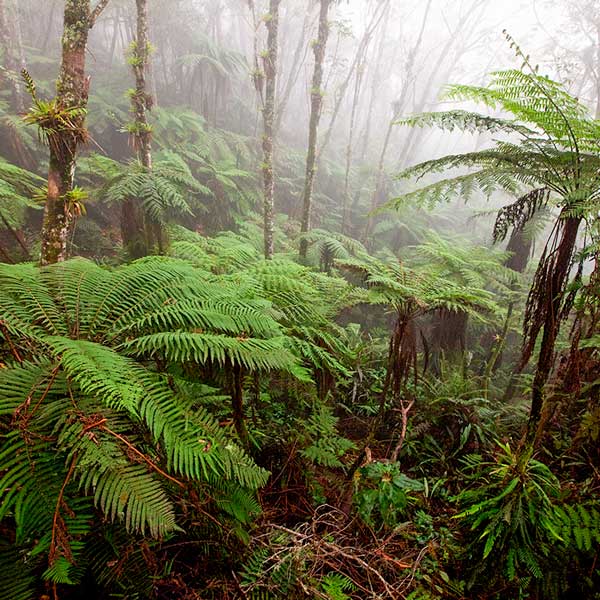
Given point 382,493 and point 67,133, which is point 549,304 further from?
point 67,133

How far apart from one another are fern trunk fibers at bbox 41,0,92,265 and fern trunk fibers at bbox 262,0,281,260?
3132 millimetres

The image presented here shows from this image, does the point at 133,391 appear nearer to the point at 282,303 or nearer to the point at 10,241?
the point at 282,303

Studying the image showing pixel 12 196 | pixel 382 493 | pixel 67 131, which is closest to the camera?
pixel 382 493

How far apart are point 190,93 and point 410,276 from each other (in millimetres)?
11117

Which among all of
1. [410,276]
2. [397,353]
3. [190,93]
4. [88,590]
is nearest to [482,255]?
[410,276]

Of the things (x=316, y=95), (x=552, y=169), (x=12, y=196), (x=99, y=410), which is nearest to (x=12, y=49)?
(x=12, y=196)

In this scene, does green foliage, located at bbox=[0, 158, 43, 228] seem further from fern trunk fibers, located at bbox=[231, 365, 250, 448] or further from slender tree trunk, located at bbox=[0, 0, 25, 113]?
slender tree trunk, located at bbox=[0, 0, 25, 113]

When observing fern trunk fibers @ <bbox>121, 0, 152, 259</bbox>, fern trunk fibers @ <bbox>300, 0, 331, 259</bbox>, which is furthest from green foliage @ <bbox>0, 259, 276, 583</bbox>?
fern trunk fibers @ <bbox>300, 0, 331, 259</bbox>

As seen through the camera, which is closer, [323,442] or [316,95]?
[323,442]

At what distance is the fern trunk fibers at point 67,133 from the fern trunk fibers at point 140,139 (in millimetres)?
1533

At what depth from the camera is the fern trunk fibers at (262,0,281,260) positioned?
5.64 meters

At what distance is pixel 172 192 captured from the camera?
16.0 feet

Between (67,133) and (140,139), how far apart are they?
215 cm

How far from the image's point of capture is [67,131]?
9.14 ft
